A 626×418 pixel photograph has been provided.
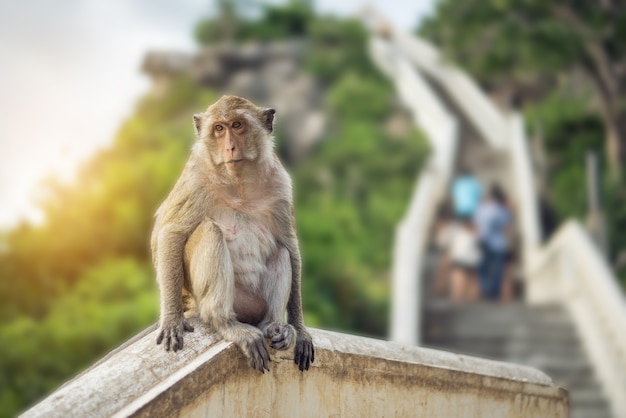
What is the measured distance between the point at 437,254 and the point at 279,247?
11425 mm

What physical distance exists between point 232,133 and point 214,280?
0.78 metres

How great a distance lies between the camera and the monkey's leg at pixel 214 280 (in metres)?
4.39

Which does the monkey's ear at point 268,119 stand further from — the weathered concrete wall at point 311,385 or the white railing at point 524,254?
the white railing at point 524,254

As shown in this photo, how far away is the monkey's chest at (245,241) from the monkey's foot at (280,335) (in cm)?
34

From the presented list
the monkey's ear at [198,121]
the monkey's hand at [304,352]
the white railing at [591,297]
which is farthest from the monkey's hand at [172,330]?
the white railing at [591,297]

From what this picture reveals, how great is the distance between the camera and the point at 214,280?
4.45m

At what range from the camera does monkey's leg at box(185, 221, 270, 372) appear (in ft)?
14.4

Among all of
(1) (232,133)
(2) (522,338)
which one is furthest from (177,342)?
(2) (522,338)

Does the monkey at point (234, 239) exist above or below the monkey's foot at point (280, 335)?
above

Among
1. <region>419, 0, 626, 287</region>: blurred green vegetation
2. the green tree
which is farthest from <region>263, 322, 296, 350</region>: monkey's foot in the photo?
the green tree

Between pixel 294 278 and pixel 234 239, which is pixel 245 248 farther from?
pixel 294 278

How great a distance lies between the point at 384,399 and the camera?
15.6ft

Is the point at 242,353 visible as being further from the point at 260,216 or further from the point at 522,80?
the point at 522,80

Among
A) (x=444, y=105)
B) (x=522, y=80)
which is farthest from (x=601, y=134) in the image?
(x=522, y=80)
